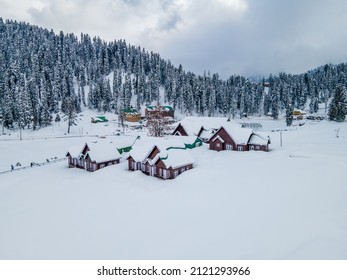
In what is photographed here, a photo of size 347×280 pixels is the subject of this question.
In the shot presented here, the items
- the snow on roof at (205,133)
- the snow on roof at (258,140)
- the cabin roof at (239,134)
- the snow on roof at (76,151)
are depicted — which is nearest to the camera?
the snow on roof at (76,151)

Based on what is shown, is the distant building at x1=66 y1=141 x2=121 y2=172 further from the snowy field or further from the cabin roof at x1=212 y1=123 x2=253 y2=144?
the cabin roof at x1=212 y1=123 x2=253 y2=144

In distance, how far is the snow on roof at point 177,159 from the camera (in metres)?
31.6

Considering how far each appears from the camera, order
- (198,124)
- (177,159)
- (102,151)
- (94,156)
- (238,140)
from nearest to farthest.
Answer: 1. (177,159)
2. (94,156)
3. (102,151)
4. (238,140)
5. (198,124)

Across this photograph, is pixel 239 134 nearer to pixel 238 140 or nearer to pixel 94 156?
pixel 238 140

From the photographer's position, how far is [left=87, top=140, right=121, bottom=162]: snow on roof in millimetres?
38844

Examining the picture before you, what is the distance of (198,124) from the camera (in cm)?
5975

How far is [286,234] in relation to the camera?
49.3ft

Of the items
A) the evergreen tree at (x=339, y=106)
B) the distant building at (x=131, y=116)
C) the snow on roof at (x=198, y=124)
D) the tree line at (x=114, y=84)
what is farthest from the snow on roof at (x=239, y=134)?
the distant building at (x=131, y=116)

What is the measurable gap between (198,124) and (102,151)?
28.1m

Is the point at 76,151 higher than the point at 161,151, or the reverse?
the point at 161,151

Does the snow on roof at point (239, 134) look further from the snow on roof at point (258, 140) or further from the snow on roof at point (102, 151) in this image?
the snow on roof at point (102, 151)

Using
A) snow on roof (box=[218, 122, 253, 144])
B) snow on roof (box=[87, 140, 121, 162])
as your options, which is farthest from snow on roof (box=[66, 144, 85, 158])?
snow on roof (box=[218, 122, 253, 144])

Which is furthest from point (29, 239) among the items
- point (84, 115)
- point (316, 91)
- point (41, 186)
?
point (316, 91)

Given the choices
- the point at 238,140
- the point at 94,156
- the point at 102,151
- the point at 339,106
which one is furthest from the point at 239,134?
the point at 339,106
